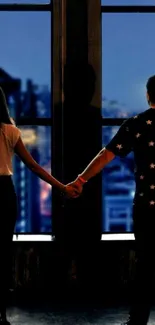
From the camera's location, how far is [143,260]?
3.12m

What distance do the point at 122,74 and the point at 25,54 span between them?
32.2 inches

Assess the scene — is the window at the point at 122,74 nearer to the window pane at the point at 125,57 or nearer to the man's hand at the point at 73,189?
the window pane at the point at 125,57

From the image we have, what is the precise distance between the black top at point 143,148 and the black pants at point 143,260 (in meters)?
0.07

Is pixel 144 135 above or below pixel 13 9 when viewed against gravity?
below

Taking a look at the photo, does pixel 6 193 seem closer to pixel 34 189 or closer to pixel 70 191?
pixel 70 191

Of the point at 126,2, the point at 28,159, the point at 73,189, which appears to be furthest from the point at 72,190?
the point at 126,2

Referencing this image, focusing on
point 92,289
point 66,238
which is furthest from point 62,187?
A: point 92,289

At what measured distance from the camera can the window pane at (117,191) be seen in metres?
4.66

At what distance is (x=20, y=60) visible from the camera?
4590 mm

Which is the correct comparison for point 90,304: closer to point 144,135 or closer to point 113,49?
point 144,135

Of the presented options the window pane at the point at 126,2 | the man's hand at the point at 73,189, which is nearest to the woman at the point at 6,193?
the man's hand at the point at 73,189

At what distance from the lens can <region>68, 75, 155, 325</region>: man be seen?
122 inches

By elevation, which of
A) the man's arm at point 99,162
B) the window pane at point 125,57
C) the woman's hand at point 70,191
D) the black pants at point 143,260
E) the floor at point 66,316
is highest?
the window pane at point 125,57

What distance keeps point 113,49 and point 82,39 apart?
0.91ft
